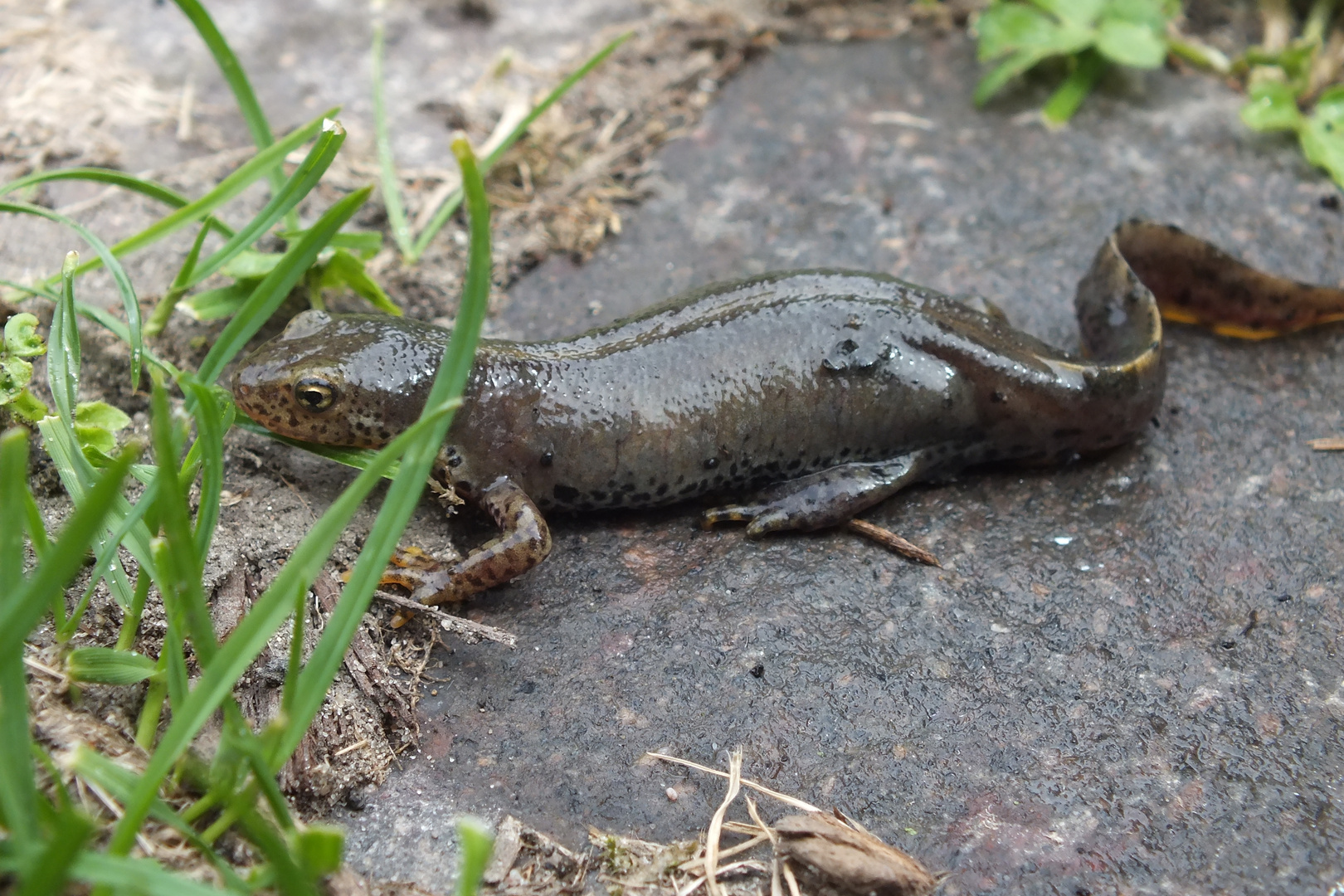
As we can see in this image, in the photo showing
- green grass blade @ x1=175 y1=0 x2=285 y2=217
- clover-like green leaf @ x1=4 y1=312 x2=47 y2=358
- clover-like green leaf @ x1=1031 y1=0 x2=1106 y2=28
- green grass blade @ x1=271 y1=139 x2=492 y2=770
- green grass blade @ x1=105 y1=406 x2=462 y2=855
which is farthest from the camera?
clover-like green leaf @ x1=1031 y1=0 x2=1106 y2=28

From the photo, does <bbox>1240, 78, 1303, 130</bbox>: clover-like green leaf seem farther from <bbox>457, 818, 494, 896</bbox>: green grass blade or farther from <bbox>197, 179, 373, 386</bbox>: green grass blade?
<bbox>457, 818, 494, 896</bbox>: green grass blade

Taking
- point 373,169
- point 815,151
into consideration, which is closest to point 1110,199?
point 815,151

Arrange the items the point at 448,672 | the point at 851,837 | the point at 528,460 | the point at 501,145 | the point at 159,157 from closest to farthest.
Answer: the point at 851,837, the point at 448,672, the point at 528,460, the point at 501,145, the point at 159,157

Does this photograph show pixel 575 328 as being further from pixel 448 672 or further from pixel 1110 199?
pixel 1110 199

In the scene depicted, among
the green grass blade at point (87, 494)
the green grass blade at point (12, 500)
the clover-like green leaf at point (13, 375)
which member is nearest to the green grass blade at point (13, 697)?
the green grass blade at point (12, 500)

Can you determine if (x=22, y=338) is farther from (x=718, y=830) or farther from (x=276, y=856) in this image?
(x=718, y=830)

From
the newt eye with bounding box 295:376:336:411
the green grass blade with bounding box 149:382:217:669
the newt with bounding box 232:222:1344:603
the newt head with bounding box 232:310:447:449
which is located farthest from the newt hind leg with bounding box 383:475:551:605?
the green grass blade with bounding box 149:382:217:669

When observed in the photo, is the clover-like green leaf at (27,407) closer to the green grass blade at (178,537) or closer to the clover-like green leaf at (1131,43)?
the green grass blade at (178,537)
